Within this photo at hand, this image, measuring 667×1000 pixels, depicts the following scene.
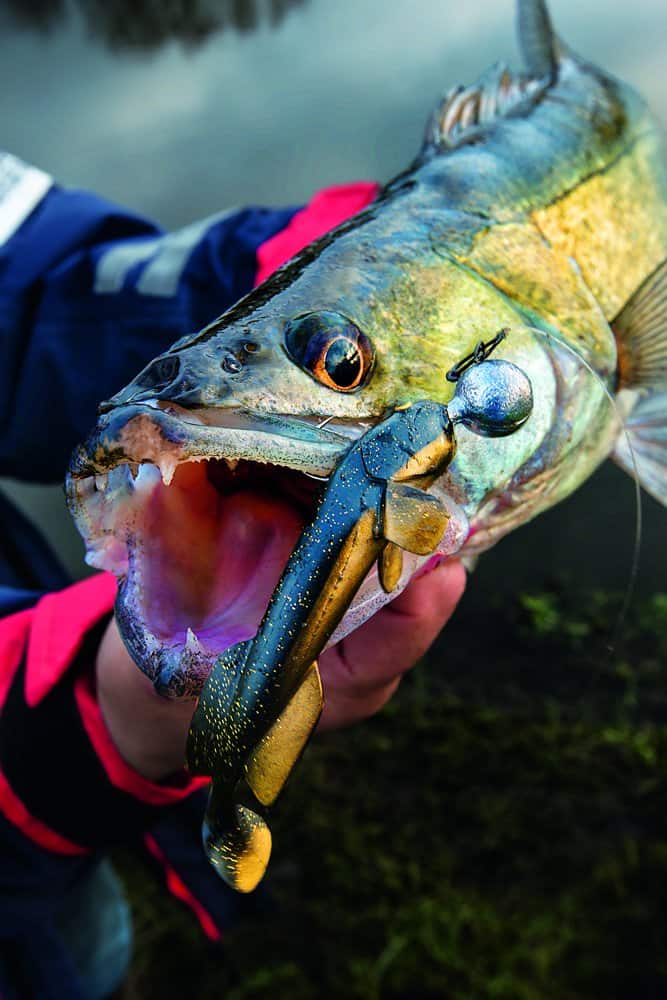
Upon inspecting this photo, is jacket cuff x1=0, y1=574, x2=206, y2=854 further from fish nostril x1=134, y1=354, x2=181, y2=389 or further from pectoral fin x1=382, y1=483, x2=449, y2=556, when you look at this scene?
pectoral fin x1=382, y1=483, x2=449, y2=556

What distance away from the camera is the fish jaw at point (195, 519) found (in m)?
0.75

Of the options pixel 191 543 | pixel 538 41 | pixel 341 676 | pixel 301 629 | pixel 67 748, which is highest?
pixel 538 41

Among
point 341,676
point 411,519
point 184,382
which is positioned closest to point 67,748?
point 341,676

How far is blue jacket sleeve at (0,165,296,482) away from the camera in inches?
80.6

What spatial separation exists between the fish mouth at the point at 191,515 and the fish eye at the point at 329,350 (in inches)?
2.5

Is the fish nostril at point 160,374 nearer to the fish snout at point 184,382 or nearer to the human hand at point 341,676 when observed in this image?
the fish snout at point 184,382

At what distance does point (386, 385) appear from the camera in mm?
957

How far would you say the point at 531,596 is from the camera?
3.59 m

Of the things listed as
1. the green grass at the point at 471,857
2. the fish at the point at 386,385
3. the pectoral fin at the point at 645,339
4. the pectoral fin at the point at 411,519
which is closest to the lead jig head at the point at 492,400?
the fish at the point at 386,385

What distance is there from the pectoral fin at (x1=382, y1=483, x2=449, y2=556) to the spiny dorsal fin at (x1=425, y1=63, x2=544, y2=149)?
1.06m

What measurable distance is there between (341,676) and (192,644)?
0.54 meters

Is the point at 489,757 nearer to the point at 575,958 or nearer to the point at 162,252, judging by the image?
the point at 575,958

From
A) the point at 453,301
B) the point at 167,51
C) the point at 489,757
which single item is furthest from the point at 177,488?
the point at 167,51

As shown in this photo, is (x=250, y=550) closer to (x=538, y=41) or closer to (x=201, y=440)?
(x=201, y=440)
